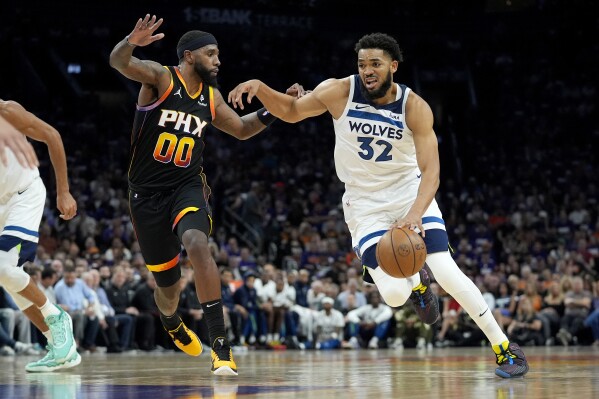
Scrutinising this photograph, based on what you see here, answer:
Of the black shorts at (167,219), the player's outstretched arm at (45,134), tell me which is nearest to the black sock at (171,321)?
the black shorts at (167,219)

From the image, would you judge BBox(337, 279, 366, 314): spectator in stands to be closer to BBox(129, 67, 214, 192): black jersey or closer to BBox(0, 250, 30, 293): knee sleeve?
BBox(0, 250, 30, 293): knee sleeve

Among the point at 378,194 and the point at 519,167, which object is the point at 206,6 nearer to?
the point at 519,167

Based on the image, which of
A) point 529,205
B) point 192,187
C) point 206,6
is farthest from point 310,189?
point 192,187

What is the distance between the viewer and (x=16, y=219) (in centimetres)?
749

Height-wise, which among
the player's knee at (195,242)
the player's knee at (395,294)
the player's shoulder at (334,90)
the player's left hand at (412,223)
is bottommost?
the player's knee at (395,294)

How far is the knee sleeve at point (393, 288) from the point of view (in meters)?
6.68

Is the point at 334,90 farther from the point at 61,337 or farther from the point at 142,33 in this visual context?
the point at 61,337

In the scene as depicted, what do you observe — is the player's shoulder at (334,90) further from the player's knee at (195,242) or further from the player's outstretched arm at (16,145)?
the player's outstretched arm at (16,145)

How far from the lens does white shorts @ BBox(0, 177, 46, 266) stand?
24.4 feet

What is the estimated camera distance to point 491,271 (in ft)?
62.3

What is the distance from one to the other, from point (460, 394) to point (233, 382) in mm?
1578

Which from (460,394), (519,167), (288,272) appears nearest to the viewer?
(460,394)

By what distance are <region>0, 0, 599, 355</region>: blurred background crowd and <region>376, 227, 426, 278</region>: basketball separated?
8.17m

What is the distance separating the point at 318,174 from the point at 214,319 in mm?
17232
